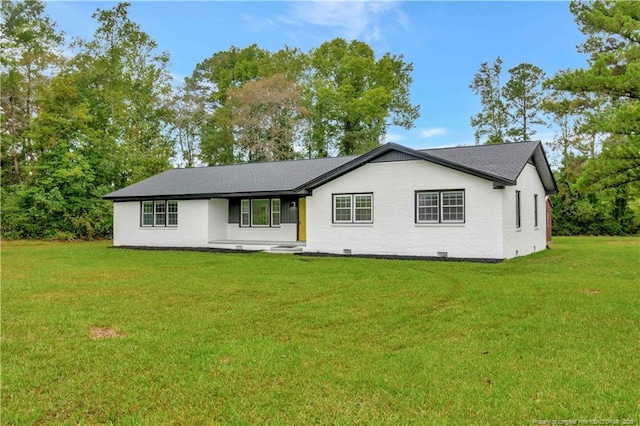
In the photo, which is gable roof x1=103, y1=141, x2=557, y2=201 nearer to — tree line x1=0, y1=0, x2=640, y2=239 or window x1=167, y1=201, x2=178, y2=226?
window x1=167, y1=201, x2=178, y2=226

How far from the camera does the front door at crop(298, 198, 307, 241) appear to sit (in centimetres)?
1975

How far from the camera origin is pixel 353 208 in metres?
17.0

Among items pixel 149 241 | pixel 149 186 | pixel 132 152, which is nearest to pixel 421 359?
pixel 149 241

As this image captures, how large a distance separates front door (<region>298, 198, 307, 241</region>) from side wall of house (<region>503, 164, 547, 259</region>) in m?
8.47

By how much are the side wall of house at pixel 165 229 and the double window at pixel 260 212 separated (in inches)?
69.1

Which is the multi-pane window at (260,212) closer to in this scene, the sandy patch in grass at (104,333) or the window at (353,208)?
the window at (353,208)

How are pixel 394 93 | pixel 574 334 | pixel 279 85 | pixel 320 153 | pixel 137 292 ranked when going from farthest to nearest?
pixel 394 93
pixel 320 153
pixel 279 85
pixel 137 292
pixel 574 334

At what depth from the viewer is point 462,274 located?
11.6 m

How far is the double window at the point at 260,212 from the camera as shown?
797 inches

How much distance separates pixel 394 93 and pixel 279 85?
40.2ft

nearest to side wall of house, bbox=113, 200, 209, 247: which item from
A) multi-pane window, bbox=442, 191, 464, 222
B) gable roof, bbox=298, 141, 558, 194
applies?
gable roof, bbox=298, 141, 558, 194

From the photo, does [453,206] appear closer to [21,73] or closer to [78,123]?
[78,123]

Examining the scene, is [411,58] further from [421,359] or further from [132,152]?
[421,359]

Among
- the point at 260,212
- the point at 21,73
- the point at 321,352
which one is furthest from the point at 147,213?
the point at 321,352
